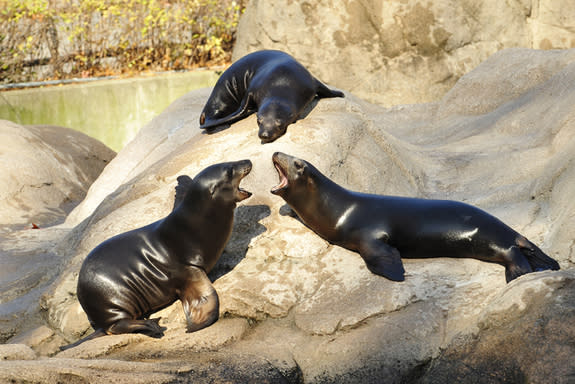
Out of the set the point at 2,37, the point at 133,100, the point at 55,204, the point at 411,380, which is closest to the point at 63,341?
the point at 411,380

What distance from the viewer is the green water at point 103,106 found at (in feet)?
39.7

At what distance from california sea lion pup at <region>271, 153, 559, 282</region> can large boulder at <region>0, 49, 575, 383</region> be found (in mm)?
88

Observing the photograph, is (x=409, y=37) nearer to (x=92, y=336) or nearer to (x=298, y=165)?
(x=298, y=165)

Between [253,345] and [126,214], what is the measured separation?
6.14 feet

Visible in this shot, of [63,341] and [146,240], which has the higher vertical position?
[146,240]

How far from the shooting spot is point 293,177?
4.42 metres

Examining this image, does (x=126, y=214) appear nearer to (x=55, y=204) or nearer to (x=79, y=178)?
(x=55, y=204)

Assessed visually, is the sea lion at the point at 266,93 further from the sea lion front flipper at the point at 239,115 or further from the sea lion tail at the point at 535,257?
the sea lion tail at the point at 535,257

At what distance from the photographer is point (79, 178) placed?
32.8ft

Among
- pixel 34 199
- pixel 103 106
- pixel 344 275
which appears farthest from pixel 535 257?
pixel 103 106

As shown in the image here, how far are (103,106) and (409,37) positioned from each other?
5.59m

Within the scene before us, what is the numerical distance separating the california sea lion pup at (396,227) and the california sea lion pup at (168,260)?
0.43 meters

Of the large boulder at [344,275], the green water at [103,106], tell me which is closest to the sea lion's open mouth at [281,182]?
the large boulder at [344,275]

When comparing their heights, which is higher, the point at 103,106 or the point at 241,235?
the point at 241,235
